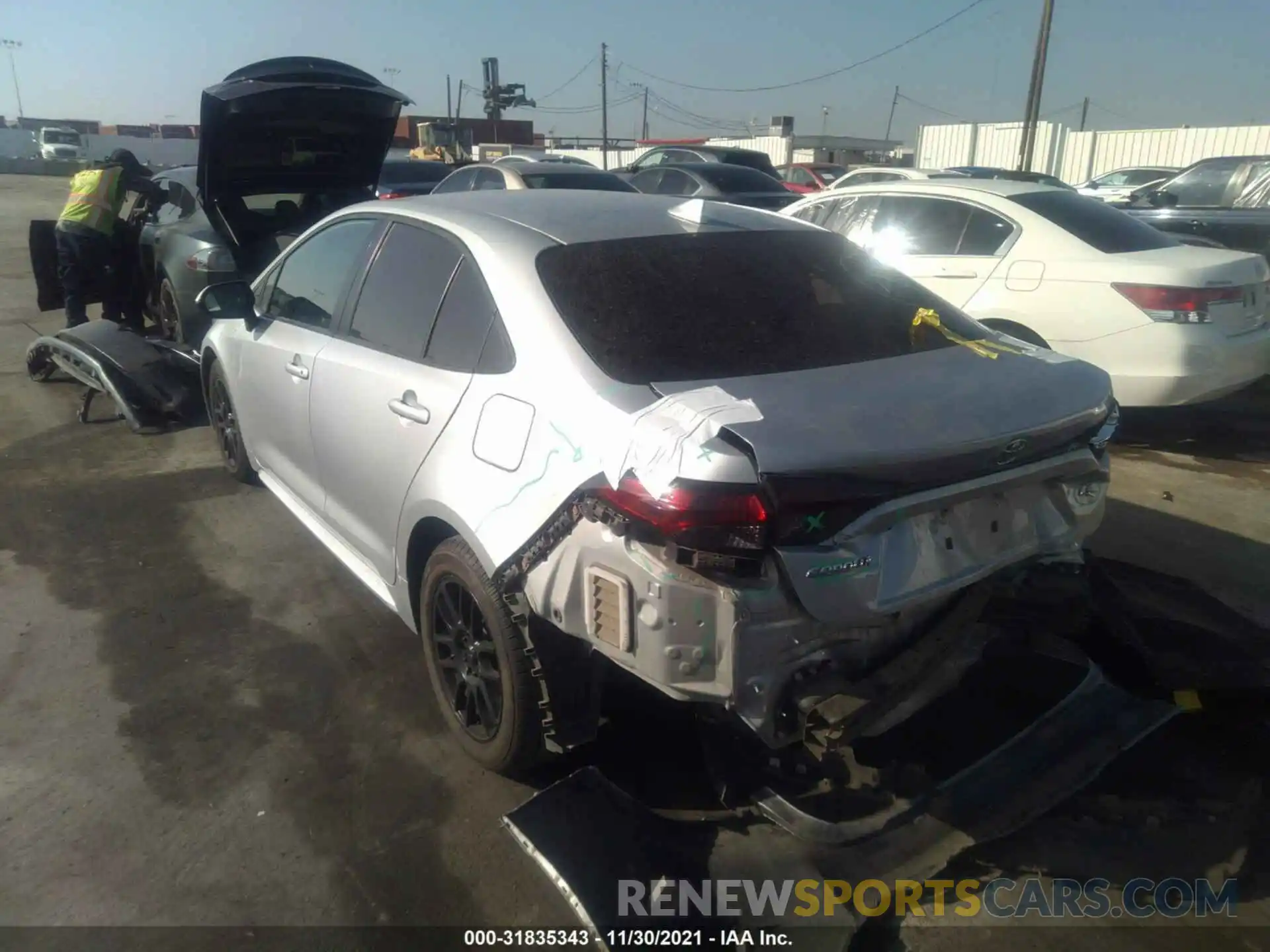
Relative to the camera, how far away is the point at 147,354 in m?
6.64

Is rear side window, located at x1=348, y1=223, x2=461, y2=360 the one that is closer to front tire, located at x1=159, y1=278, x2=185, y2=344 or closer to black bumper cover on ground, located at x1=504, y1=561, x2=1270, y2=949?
black bumper cover on ground, located at x1=504, y1=561, x2=1270, y2=949

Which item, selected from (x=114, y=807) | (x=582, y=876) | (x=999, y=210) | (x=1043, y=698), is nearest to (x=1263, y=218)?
(x=999, y=210)

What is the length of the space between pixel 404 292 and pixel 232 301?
4.68ft

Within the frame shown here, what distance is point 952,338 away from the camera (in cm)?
293

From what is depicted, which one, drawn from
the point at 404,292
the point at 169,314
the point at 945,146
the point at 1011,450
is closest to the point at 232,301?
the point at 404,292

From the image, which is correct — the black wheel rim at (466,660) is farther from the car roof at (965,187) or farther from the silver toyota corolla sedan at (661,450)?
the car roof at (965,187)

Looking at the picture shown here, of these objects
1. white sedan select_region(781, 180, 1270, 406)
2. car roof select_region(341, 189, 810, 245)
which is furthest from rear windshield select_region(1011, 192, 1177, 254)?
car roof select_region(341, 189, 810, 245)

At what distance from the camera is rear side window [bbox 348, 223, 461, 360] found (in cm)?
307

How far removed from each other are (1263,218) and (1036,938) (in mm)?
8222

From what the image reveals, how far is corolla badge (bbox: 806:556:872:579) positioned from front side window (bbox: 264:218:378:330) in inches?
91.5

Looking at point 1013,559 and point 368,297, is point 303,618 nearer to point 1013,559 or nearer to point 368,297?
point 368,297

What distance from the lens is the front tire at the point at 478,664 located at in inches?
101

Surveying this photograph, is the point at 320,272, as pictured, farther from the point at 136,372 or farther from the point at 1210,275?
the point at 1210,275

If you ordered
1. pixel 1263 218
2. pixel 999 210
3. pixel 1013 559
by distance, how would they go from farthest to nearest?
pixel 1263 218
pixel 999 210
pixel 1013 559
